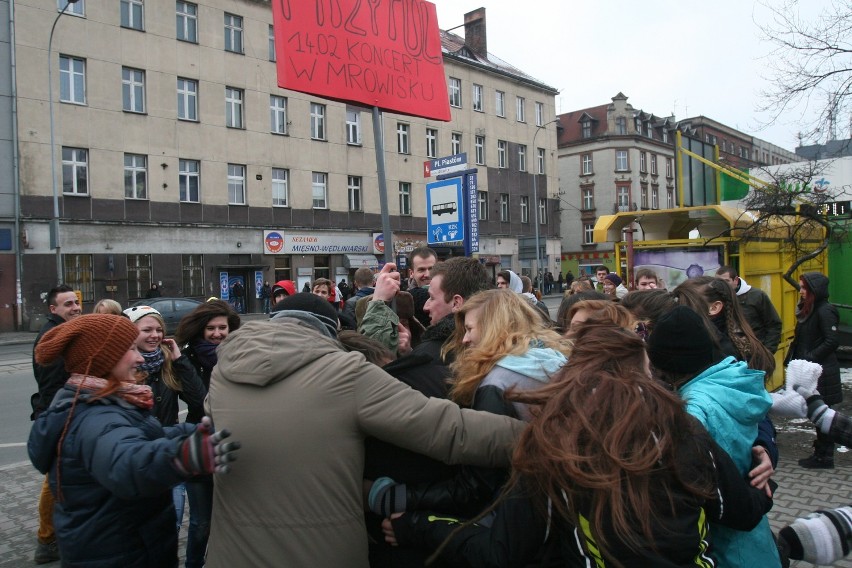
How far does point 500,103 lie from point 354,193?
45.4 ft

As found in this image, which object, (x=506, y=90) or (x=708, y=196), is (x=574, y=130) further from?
(x=708, y=196)

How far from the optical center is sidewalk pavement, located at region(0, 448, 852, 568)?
4516mm

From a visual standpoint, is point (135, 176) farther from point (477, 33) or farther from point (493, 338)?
point (477, 33)

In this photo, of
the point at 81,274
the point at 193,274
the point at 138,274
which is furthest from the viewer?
the point at 193,274

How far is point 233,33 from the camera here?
2845 centimetres

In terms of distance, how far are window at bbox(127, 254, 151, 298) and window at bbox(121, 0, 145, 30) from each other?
928cm

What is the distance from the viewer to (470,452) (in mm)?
2021

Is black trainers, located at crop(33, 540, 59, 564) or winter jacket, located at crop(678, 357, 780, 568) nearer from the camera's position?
winter jacket, located at crop(678, 357, 780, 568)

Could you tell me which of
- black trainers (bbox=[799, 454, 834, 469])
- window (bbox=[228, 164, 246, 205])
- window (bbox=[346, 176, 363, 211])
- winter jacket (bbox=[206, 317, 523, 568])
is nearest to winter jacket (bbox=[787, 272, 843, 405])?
black trainers (bbox=[799, 454, 834, 469])

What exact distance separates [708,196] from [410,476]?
9.65 m

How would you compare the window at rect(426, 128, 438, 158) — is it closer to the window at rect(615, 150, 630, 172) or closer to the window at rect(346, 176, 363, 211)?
the window at rect(346, 176, 363, 211)

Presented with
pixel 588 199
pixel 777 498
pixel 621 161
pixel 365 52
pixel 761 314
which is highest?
pixel 621 161

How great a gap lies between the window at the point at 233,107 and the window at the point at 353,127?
5.84 meters

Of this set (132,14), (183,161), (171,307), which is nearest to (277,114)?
(183,161)
